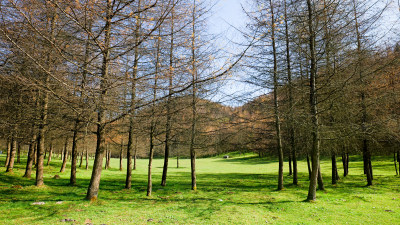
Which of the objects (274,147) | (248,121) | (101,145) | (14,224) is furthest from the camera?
(274,147)

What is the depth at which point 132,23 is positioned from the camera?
555 cm

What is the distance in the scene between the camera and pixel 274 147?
51.5 feet

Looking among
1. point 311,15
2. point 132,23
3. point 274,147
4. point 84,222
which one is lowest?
point 84,222

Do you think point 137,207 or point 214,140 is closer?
point 137,207

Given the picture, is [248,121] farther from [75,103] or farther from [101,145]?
[75,103]

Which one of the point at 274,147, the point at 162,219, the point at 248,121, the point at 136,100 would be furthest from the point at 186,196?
the point at 274,147

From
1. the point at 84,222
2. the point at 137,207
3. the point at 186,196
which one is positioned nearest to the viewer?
the point at 84,222

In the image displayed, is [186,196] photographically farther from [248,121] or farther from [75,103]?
[75,103]

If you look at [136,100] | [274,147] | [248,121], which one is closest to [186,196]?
[248,121]

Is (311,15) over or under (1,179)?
over

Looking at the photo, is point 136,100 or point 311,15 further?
point 311,15

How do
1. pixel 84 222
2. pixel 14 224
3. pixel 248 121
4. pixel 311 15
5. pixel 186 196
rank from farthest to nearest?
pixel 248 121 < pixel 186 196 < pixel 311 15 < pixel 84 222 < pixel 14 224

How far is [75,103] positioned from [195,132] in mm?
7289

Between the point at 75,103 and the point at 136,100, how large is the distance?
1.58 m
